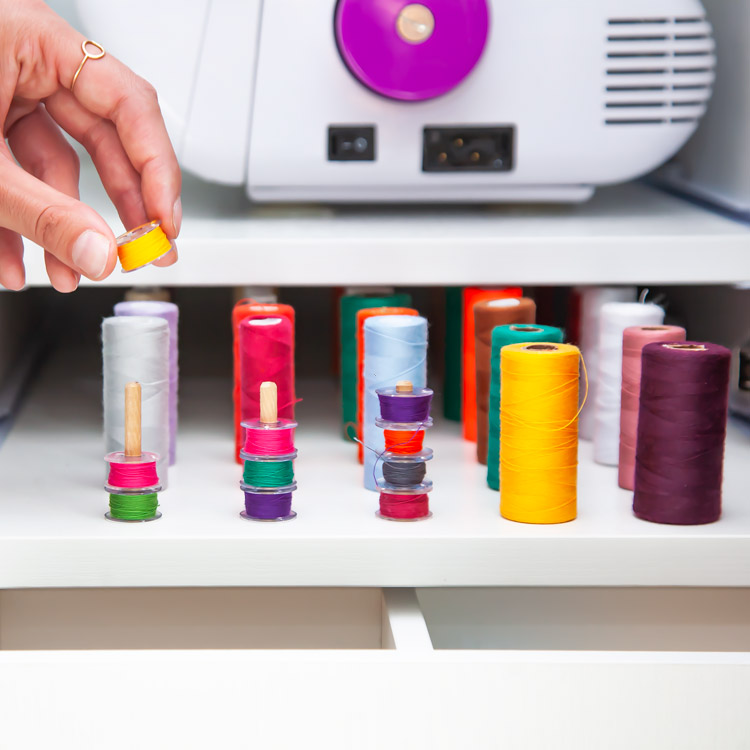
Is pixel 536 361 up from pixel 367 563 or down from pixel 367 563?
up

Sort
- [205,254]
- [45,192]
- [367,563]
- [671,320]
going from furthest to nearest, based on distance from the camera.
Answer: [671,320] → [205,254] → [367,563] → [45,192]

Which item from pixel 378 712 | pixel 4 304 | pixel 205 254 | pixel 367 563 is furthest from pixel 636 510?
pixel 4 304

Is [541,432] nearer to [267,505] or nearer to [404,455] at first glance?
[404,455]

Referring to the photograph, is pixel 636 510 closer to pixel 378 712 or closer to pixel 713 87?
pixel 378 712

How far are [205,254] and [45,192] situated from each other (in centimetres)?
33

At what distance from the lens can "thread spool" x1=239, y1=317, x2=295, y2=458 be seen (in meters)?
1.02

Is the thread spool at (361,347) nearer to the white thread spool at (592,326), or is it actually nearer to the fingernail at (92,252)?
the white thread spool at (592,326)

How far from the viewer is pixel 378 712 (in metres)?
0.60

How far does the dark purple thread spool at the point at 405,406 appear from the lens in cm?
90

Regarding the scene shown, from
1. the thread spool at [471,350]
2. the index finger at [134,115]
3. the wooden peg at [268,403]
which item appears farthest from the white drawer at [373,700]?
the thread spool at [471,350]

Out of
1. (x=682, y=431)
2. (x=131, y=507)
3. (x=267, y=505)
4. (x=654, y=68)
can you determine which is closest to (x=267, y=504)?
(x=267, y=505)

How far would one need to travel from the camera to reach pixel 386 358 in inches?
38.2

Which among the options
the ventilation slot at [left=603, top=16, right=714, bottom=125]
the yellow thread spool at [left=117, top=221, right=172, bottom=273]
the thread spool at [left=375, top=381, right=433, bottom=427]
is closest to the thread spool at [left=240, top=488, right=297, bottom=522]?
the thread spool at [left=375, top=381, right=433, bottom=427]

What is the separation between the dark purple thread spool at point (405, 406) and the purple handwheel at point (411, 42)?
37 centimetres
